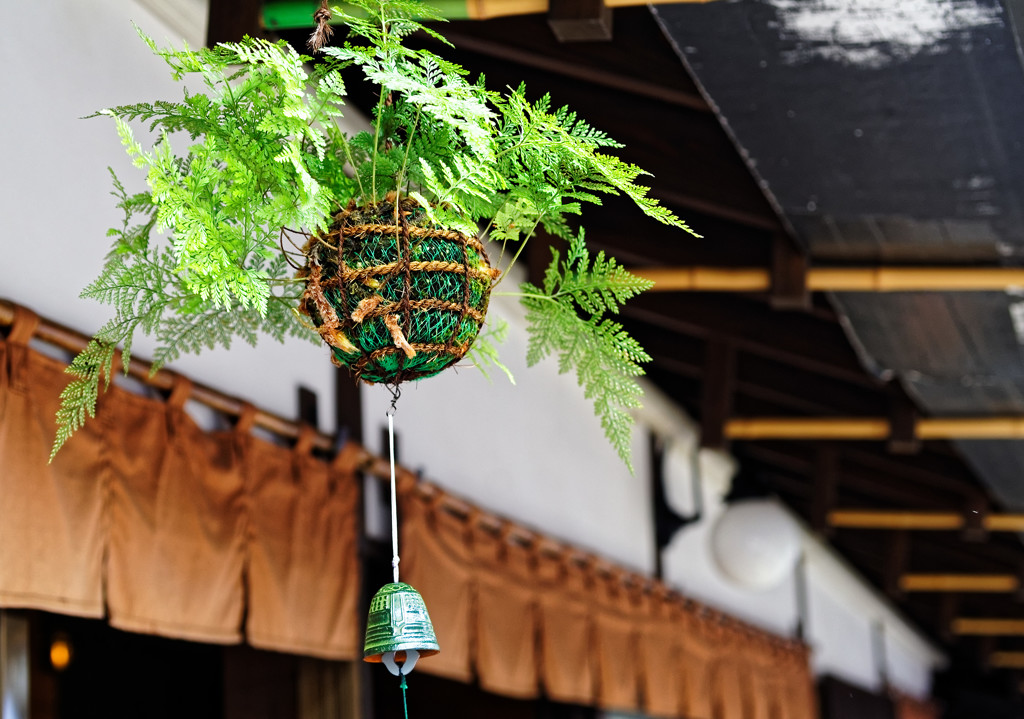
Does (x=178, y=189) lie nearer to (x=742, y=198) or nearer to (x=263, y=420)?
(x=263, y=420)

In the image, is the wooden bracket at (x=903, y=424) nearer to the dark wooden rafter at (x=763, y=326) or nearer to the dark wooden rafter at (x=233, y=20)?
the dark wooden rafter at (x=763, y=326)

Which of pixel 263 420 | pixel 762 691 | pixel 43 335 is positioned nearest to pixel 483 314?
pixel 43 335

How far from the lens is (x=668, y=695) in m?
5.68

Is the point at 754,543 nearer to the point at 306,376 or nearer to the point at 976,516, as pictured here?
the point at 976,516

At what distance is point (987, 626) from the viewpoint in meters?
11.0

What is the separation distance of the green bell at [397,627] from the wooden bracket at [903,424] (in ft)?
12.7

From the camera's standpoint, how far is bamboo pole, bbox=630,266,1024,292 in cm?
366

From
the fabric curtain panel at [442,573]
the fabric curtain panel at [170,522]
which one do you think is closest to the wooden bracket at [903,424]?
the fabric curtain panel at [442,573]

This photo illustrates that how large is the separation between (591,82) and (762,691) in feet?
14.8

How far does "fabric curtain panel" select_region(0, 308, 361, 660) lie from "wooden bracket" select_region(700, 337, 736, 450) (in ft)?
6.94

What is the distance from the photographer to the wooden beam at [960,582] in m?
8.81

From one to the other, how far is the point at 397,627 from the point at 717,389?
3.74 m

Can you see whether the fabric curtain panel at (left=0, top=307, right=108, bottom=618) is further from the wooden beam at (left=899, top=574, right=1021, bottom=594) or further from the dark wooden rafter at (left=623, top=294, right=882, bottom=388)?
the wooden beam at (left=899, top=574, right=1021, bottom=594)

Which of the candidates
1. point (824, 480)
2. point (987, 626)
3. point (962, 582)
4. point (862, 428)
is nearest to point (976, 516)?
point (824, 480)
